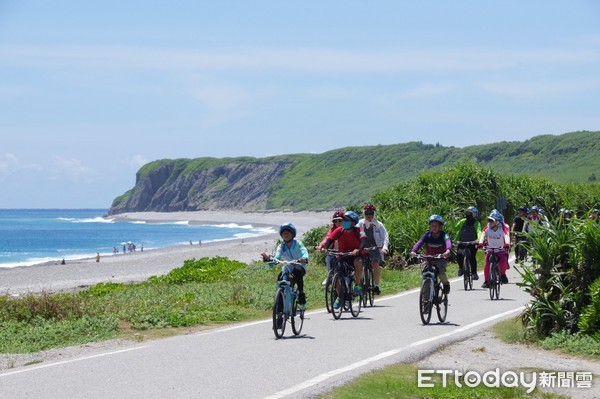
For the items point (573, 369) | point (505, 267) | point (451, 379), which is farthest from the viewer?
point (505, 267)

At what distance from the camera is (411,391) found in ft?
31.5

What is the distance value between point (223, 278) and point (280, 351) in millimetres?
16778

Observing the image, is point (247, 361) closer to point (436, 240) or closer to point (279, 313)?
point (279, 313)

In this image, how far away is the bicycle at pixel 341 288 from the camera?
54.2 ft

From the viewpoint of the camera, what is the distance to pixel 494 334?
555 inches

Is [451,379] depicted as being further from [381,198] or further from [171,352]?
[381,198]

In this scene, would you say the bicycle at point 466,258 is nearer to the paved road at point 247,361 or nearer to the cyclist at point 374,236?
the cyclist at point 374,236


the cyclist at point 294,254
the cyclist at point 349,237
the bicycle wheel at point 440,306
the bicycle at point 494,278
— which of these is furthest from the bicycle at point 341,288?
the bicycle at point 494,278

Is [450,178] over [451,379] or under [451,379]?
over

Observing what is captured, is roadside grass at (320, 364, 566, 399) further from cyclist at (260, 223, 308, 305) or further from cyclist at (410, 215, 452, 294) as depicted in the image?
cyclist at (410, 215, 452, 294)

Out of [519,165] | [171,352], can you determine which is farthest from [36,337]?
[519,165]

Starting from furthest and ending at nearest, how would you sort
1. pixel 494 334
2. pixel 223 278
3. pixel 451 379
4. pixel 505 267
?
pixel 223 278 < pixel 505 267 < pixel 494 334 < pixel 451 379

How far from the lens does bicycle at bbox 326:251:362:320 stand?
1653cm

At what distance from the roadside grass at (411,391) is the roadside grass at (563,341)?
2.62 m
